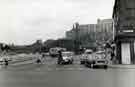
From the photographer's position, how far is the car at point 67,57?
37.8ft

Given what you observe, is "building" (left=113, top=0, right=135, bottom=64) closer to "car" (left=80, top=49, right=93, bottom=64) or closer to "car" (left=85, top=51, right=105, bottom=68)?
"car" (left=85, top=51, right=105, bottom=68)

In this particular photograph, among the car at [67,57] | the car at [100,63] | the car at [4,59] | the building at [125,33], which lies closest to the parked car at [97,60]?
the car at [100,63]

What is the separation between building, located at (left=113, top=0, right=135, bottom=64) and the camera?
12877 mm

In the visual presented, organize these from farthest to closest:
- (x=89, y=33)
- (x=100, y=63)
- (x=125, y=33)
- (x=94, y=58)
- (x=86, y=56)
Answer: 1. (x=125, y=33)
2. (x=100, y=63)
3. (x=89, y=33)
4. (x=94, y=58)
5. (x=86, y=56)

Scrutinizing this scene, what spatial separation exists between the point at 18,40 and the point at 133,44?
6471 millimetres

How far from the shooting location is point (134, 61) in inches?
483

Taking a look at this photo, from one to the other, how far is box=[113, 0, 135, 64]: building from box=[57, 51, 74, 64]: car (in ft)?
9.34

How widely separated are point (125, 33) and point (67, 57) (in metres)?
3.86

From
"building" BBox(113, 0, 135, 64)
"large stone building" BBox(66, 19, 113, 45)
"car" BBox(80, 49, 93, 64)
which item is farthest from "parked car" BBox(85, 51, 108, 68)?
"building" BBox(113, 0, 135, 64)

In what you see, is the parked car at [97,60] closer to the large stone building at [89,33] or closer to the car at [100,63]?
the car at [100,63]

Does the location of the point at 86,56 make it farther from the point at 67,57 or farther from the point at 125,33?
the point at 125,33

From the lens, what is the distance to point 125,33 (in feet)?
43.1

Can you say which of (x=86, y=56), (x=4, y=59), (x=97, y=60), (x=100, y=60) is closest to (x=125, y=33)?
(x=100, y=60)

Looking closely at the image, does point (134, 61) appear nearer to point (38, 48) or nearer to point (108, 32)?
point (108, 32)
